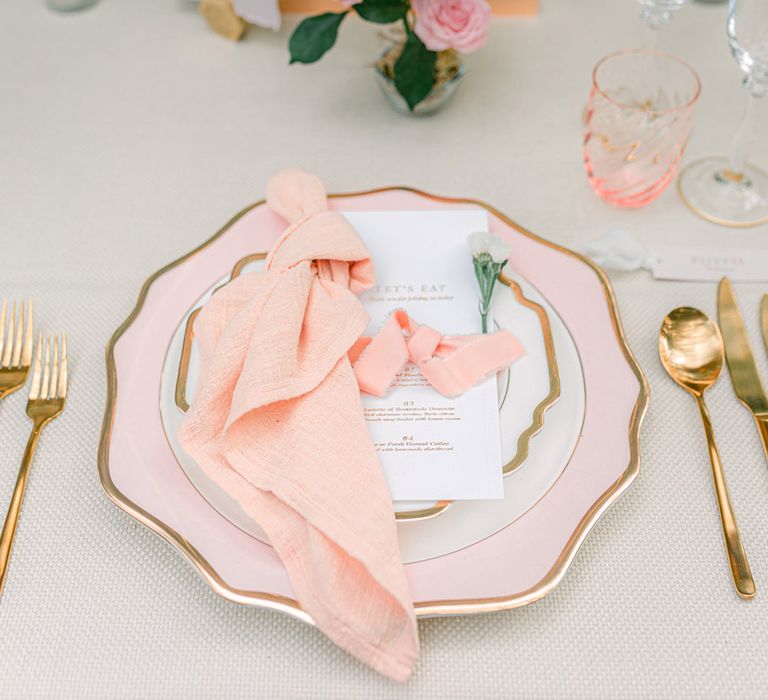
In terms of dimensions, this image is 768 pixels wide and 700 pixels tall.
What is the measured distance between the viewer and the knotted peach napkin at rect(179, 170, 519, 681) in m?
0.42

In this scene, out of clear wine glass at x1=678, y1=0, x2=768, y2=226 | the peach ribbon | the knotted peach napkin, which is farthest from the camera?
clear wine glass at x1=678, y1=0, x2=768, y2=226

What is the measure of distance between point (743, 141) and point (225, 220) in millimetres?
512

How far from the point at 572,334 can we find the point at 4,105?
71 centimetres

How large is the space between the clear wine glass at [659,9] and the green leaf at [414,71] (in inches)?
8.9

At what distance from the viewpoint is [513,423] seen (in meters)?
0.52

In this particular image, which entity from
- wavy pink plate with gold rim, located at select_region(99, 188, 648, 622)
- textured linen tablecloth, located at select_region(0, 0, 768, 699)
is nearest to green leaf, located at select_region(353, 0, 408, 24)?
textured linen tablecloth, located at select_region(0, 0, 768, 699)

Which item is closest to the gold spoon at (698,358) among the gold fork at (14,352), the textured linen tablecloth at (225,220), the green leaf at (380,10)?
the textured linen tablecloth at (225,220)

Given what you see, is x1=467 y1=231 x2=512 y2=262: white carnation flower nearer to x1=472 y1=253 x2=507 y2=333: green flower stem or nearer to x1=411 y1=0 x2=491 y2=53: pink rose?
x1=472 y1=253 x2=507 y2=333: green flower stem

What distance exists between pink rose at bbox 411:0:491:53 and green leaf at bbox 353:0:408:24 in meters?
0.02

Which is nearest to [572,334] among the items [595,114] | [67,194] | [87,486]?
[595,114]

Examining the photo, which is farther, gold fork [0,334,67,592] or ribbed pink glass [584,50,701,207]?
ribbed pink glass [584,50,701,207]

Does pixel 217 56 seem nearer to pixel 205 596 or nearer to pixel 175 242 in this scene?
pixel 175 242

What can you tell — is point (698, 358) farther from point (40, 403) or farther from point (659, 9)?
point (40, 403)

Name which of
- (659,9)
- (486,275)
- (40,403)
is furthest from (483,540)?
(659,9)
